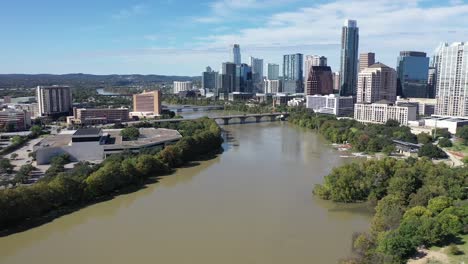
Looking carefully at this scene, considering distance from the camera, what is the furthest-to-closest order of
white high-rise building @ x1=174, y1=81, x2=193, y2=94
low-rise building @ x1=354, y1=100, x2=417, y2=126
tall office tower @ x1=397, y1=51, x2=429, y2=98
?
1. white high-rise building @ x1=174, y1=81, x2=193, y2=94
2. tall office tower @ x1=397, y1=51, x2=429, y2=98
3. low-rise building @ x1=354, y1=100, x2=417, y2=126

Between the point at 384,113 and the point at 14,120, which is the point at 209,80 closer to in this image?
the point at 384,113

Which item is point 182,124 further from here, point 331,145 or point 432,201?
point 432,201

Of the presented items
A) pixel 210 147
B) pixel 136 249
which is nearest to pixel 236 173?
pixel 210 147

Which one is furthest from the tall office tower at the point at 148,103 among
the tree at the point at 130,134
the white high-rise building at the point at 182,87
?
the white high-rise building at the point at 182,87

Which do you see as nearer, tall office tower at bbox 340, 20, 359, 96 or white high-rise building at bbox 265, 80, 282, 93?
tall office tower at bbox 340, 20, 359, 96

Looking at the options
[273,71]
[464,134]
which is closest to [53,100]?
[464,134]

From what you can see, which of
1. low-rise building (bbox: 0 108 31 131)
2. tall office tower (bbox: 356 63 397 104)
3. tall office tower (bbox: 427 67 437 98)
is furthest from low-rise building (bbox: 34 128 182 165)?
tall office tower (bbox: 427 67 437 98)

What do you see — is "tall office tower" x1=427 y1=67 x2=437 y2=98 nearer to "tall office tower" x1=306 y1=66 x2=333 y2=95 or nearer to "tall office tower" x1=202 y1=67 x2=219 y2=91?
"tall office tower" x1=306 y1=66 x2=333 y2=95
